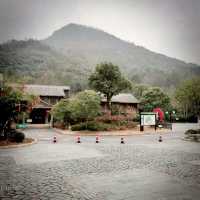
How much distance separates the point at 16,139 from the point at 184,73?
93122 mm

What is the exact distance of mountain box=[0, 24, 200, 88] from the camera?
79188 mm

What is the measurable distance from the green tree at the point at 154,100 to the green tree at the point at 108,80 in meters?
18.0

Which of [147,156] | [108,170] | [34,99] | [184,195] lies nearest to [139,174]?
[108,170]

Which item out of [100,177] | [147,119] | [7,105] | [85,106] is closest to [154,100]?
[147,119]

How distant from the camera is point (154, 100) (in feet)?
187

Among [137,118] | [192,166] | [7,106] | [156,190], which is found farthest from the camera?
[137,118]

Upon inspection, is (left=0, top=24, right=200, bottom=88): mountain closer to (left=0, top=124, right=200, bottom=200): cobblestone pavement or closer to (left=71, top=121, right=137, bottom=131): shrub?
(left=71, top=121, right=137, bottom=131): shrub

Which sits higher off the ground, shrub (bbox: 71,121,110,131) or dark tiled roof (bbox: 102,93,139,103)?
dark tiled roof (bbox: 102,93,139,103)

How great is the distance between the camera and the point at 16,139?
57.9 ft

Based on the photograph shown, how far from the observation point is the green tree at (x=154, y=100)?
5603 centimetres

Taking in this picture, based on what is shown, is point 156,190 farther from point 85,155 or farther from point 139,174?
point 85,155

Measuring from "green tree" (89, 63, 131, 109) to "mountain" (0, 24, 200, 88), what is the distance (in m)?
27.5

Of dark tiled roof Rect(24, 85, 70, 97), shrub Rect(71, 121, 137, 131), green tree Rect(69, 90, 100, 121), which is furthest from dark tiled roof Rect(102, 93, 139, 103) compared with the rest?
green tree Rect(69, 90, 100, 121)

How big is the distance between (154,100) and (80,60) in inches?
2087
